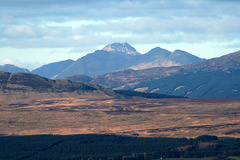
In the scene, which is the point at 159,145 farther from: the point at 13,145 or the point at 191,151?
the point at 13,145

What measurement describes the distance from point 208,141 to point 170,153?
3053cm

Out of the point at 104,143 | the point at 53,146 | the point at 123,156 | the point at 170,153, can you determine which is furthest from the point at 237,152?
the point at 53,146

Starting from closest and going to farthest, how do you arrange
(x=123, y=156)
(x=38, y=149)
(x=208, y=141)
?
(x=123, y=156)
(x=38, y=149)
(x=208, y=141)

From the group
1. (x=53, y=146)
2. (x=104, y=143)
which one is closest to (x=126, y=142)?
(x=104, y=143)

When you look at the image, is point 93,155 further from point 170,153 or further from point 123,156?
point 170,153

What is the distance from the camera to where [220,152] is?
525 ft

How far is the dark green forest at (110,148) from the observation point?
157875 mm

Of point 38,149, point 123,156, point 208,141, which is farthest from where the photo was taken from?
point 208,141

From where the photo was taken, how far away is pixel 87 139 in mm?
192625

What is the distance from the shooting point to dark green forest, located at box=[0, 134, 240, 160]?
15788cm

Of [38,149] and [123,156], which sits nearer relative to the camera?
[123,156]

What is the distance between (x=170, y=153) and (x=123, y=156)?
1466cm

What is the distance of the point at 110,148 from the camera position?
175 meters

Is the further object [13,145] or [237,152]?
[13,145]
